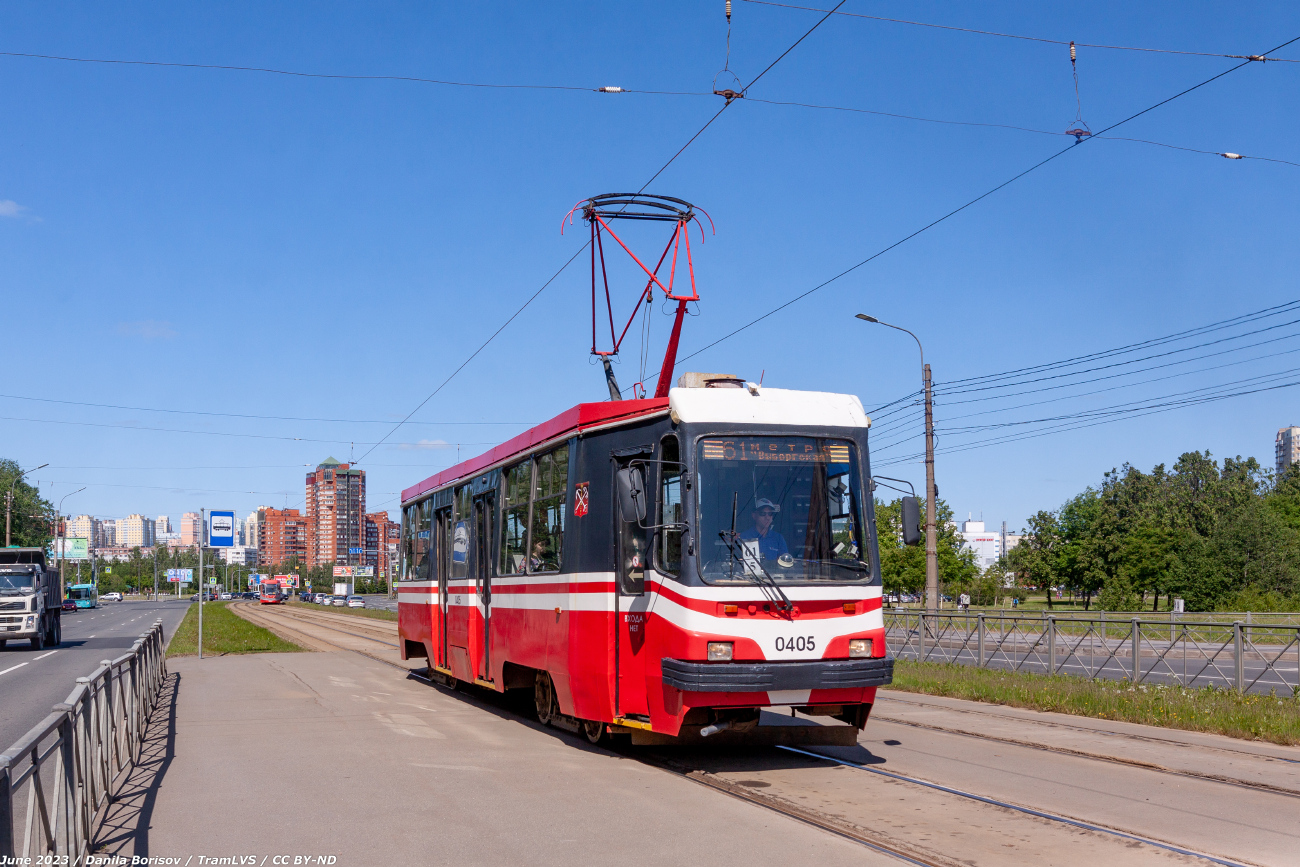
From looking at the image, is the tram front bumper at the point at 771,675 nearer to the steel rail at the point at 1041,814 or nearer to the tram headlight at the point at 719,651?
the tram headlight at the point at 719,651

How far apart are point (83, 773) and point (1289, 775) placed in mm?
9369

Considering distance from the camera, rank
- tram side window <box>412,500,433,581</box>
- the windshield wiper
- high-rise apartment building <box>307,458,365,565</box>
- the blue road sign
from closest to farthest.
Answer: the windshield wiper < tram side window <box>412,500,433,581</box> < the blue road sign < high-rise apartment building <box>307,458,365,565</box>

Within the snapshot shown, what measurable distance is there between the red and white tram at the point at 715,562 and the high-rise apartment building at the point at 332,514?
13539 cm

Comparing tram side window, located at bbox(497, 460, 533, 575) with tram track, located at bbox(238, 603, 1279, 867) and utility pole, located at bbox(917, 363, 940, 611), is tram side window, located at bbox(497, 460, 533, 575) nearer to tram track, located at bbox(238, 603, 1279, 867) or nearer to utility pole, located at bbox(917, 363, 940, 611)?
tram track, located at bbox(238, 603, 1279, 867)

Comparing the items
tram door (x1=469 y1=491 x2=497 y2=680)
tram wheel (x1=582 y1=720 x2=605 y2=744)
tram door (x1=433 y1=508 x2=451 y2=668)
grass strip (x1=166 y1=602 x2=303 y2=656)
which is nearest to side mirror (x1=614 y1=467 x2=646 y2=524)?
tram wheel (x1=582 y1=720 x2=605 y2=744)

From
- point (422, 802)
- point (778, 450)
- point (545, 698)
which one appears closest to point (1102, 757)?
point (778, 450)

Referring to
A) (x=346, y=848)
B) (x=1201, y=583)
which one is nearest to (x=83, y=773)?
(x=346, y=848)

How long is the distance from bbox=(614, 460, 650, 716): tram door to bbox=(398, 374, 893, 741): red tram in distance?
0.02 m

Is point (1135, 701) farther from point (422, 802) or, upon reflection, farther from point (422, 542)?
point (422, 542)

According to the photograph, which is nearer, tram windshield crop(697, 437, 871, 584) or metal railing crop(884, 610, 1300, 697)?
tram windshield crop(697, 437, 871, 584)

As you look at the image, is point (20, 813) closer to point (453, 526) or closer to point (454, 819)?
point (454, 819)

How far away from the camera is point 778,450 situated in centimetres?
982

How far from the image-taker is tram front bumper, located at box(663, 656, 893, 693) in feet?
29.5

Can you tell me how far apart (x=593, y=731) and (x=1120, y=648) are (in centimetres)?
1251
